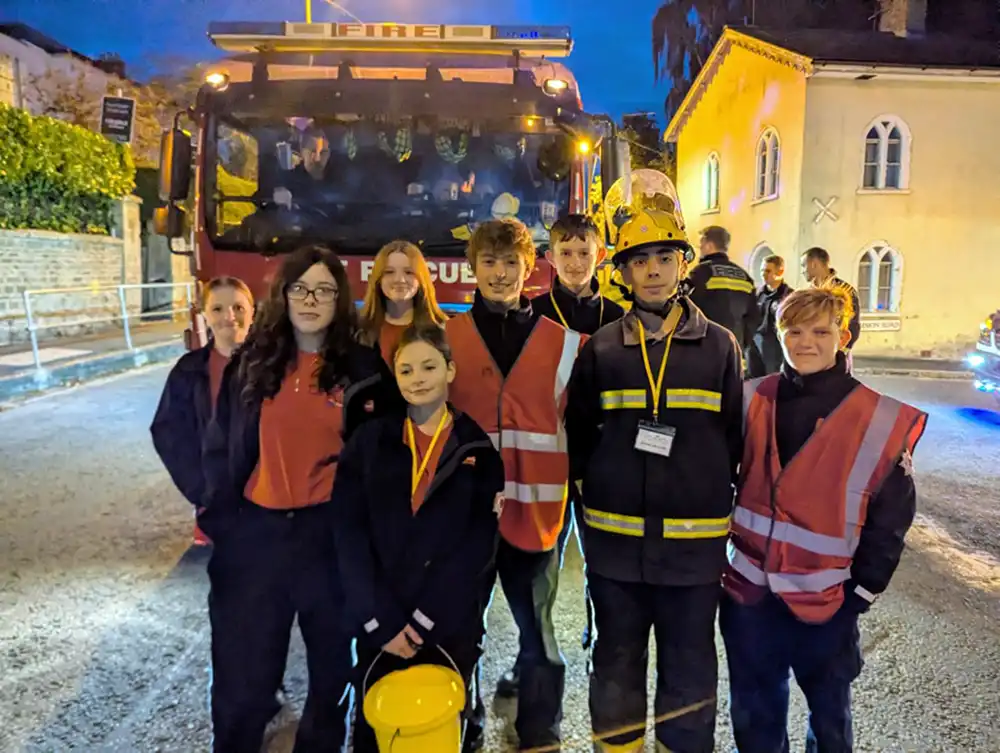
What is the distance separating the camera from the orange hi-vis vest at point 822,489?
230cm

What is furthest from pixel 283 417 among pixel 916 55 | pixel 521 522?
pixel 916 55

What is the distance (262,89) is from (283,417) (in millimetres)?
3415

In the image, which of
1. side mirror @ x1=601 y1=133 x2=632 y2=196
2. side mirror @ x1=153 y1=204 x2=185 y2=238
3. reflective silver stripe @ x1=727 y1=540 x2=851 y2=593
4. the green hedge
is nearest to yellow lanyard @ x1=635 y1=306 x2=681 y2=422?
reflective silver stripe @ x1=727 y1=540 x2=851 y2=593

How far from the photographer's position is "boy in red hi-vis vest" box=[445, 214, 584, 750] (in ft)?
8.46

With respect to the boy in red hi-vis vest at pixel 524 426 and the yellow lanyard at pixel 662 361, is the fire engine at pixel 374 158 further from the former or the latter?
the yellow lanyard at pixel 662 361

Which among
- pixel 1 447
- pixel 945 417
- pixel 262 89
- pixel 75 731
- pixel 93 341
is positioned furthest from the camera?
pixel 93 341

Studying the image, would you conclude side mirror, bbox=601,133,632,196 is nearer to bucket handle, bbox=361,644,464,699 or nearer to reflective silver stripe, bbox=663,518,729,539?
reflective silver stripe, bbox=663,518,729,539

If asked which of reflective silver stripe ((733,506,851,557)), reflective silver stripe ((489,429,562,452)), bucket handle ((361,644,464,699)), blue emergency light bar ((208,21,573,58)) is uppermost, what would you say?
blue emergency light bar ((208,21,573,58))

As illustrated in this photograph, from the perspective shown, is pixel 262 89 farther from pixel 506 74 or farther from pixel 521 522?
pixel 521 522

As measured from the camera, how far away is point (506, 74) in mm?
5336

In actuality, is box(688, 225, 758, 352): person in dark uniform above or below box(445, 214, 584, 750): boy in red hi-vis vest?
above

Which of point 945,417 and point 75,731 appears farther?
point 945,417

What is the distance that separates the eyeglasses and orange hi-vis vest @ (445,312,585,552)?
0.52 meters

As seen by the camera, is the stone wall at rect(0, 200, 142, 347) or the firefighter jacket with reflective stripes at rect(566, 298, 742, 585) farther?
the stone wall at rect(0, 200, 142, 347)
